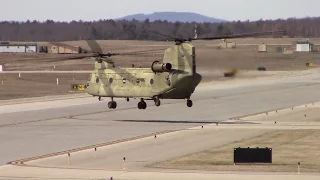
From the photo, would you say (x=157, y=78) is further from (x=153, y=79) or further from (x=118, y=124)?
(x=118, y=124)

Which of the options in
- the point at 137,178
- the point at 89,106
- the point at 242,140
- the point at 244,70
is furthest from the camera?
the point at 89,106

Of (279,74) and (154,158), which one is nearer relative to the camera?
(154,158)

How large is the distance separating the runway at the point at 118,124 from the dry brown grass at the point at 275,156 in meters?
1.60

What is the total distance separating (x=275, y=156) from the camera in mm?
55094

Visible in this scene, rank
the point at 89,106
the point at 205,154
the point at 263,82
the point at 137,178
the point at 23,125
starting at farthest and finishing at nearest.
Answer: the point at 263,82 → the point at 89,106 → the point at 23,125 → the point at 205,154 → the point at 137,178

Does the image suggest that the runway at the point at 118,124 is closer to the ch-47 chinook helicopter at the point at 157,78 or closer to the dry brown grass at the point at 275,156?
the dry brown grass at the point at 275,156

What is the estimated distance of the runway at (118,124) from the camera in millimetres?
50688

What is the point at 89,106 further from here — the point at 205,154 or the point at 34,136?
the point at 205,154

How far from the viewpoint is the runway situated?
50688 millimetres

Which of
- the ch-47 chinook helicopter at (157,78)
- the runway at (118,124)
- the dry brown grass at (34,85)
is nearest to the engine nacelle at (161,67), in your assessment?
the ch-47 chinook helicopter at (157,78)

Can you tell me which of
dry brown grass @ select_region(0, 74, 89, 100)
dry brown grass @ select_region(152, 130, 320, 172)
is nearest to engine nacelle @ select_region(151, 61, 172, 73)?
dry brown grass @ select_region(152, 130, 320, 172)

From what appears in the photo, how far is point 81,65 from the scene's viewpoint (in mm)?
184375

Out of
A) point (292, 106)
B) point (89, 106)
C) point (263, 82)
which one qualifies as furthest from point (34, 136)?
point (263, 82)

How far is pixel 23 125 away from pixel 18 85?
50.9 metres
